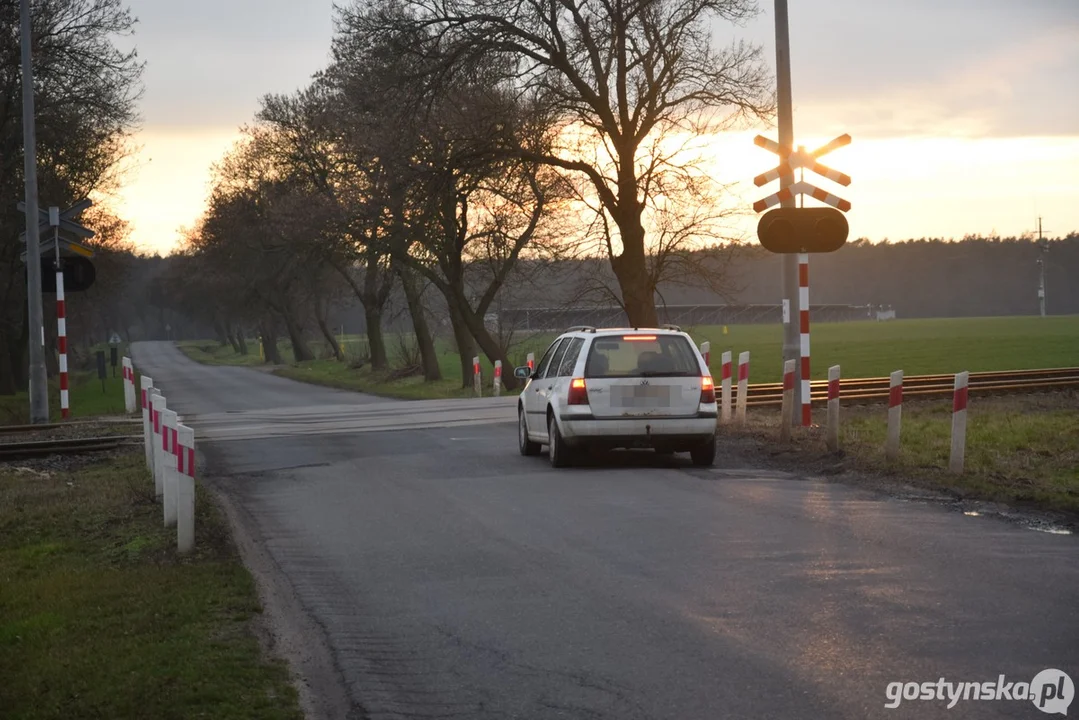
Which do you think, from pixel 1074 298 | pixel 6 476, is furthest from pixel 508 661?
pixel 1074 298

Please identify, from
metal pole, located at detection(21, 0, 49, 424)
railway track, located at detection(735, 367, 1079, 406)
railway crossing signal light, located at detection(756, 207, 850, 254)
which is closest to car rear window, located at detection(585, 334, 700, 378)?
railway crossing signal light, located at detection(756, 207, 850, 254)

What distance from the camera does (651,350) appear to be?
52.5ft

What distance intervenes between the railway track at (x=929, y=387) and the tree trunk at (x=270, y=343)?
59.0 meters

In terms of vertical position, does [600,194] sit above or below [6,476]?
above

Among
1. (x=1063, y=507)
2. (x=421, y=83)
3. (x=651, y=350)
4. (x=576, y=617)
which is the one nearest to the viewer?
(x=576, y=617)

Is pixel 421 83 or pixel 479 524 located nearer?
pixel 479 524

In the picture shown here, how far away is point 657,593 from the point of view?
8.22 metres

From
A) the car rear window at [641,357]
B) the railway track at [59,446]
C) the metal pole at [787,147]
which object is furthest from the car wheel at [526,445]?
the railway track at [59,446]

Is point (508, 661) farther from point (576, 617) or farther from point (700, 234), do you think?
point (700, 234)

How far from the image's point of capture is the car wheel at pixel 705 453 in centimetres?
1579

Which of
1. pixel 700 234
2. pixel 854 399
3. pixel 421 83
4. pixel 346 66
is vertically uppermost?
pixel 346 66

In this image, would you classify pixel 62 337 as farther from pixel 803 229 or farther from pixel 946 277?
pixel 946 277

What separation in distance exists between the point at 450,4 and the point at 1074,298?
144 m

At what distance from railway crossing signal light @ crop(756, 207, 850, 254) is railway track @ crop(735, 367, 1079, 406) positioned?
8594mm
